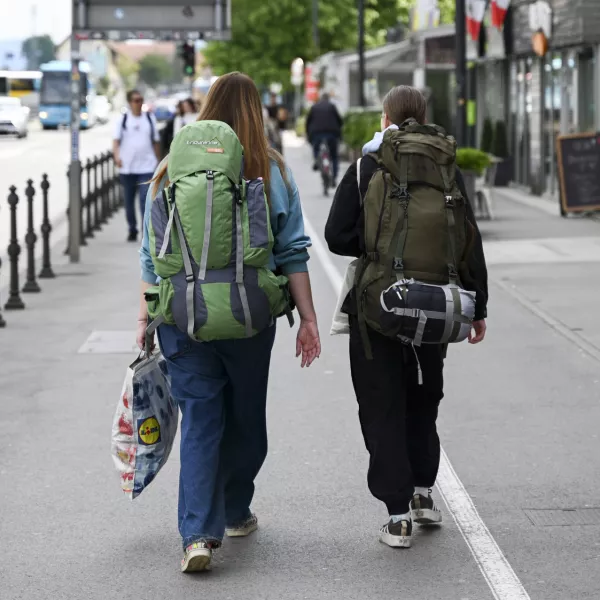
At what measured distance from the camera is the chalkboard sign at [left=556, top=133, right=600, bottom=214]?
20969 millimetres

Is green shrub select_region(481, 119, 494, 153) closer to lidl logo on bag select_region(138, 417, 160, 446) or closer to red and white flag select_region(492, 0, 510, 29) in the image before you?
red and white flag select_region(492, 0, 510, 29)

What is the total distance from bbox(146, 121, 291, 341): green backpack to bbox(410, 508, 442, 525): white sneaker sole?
3.75 feet

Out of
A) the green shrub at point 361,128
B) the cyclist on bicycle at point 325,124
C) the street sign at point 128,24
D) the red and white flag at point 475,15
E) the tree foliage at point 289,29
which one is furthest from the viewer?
the tree foliage at point 289,29

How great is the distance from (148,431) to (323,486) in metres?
1.35

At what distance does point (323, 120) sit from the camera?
28906mm

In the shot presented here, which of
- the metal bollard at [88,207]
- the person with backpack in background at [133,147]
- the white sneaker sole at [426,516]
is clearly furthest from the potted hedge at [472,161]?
the white sneaker sole at [426,516]

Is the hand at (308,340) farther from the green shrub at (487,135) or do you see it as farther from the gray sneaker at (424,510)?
the green shrub at (487,135)

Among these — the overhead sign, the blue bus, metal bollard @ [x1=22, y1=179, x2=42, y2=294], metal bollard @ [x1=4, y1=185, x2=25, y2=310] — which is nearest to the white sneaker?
metal bollard @ [x1=4, y1=185, x2=25, y2=310]

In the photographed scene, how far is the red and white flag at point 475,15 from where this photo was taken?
2848 cm

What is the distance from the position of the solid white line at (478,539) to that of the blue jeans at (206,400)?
3.05ft

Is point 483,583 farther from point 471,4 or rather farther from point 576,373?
point 471,4

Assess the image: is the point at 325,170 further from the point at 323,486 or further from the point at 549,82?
the point at 323,486

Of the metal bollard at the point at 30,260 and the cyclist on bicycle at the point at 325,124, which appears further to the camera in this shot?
the cyclist on bicycle at the point at 325,124

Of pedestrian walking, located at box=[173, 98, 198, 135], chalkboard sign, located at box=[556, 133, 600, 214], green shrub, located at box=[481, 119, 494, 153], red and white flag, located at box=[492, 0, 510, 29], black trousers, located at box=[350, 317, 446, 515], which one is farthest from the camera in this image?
green shrub, located at box=[481, 119, 494, 153]
